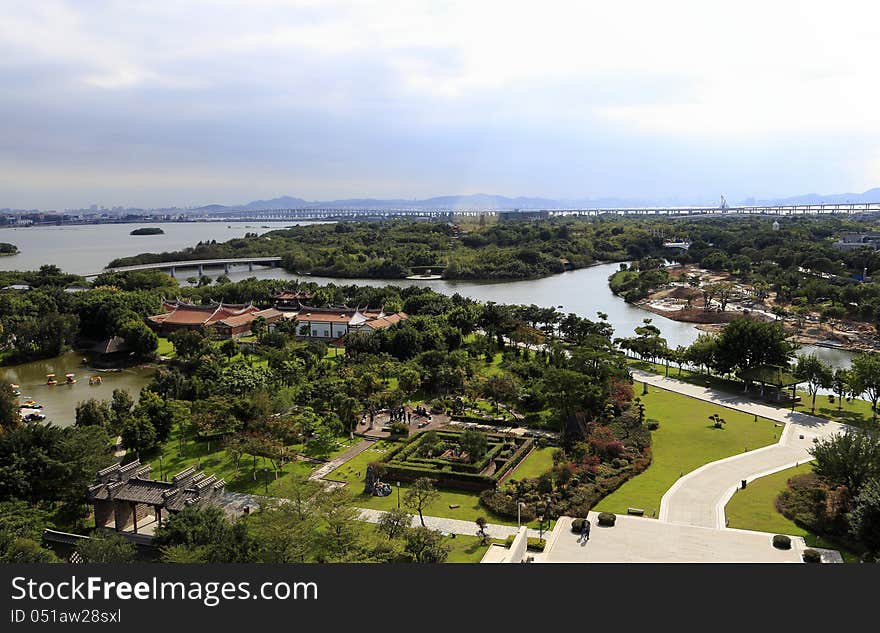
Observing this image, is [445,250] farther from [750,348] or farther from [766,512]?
[766,512]

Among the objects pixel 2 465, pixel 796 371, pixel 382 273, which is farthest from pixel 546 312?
pixel 382 273

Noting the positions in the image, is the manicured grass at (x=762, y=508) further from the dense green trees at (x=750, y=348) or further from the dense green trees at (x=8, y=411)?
the dense green trees at (x=8, y=411)

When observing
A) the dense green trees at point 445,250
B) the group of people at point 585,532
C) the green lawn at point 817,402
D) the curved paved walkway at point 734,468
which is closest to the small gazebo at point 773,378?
the green lawn at point 817,402

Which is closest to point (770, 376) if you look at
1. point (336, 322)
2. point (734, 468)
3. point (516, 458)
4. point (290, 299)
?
point (734, 468)

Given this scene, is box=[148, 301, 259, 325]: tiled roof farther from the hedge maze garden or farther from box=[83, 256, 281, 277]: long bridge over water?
box=[83, 256, 281, 277]: long bridge over water

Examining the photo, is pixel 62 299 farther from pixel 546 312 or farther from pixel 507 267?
pixel 507 267
